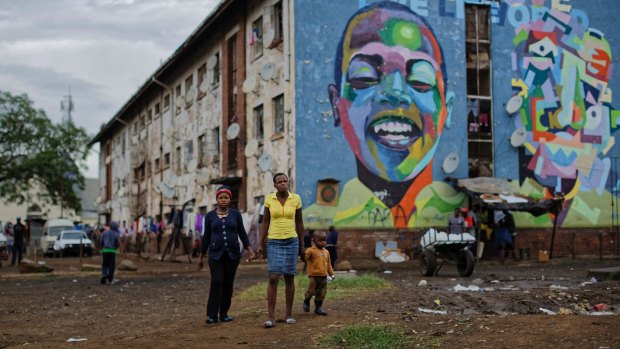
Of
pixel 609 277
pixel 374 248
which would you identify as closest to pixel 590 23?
pixel 374 248

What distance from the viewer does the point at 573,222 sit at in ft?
85.8

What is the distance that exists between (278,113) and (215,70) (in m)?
7.35

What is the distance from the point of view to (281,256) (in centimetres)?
880

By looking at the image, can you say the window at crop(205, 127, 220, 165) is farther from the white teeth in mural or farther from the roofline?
the white teeth in mural

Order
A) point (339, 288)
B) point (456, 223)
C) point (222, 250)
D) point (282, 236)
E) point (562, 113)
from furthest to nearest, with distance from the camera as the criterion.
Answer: point (562, 113) → point (456, 223) → point (339, 288) → point (222, 250) → point (282, 236)

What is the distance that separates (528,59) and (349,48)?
21.9ft

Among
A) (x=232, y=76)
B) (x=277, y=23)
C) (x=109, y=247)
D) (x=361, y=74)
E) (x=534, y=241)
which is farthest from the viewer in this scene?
(x=232, y=76)

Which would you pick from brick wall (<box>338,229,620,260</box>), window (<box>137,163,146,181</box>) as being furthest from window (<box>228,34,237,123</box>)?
window (<box>137,163,146,181</box>)

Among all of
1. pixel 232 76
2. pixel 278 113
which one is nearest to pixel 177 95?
pixel 232 76

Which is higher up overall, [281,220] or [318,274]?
[281,220]

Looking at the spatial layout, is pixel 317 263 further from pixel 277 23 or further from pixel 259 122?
pixel 259 122

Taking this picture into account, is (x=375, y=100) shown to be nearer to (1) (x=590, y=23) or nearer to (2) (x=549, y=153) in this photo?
(2) (x=549, y=153)

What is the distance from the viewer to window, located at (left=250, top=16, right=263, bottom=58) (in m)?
26.8

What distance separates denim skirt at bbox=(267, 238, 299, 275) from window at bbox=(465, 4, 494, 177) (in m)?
17.8
